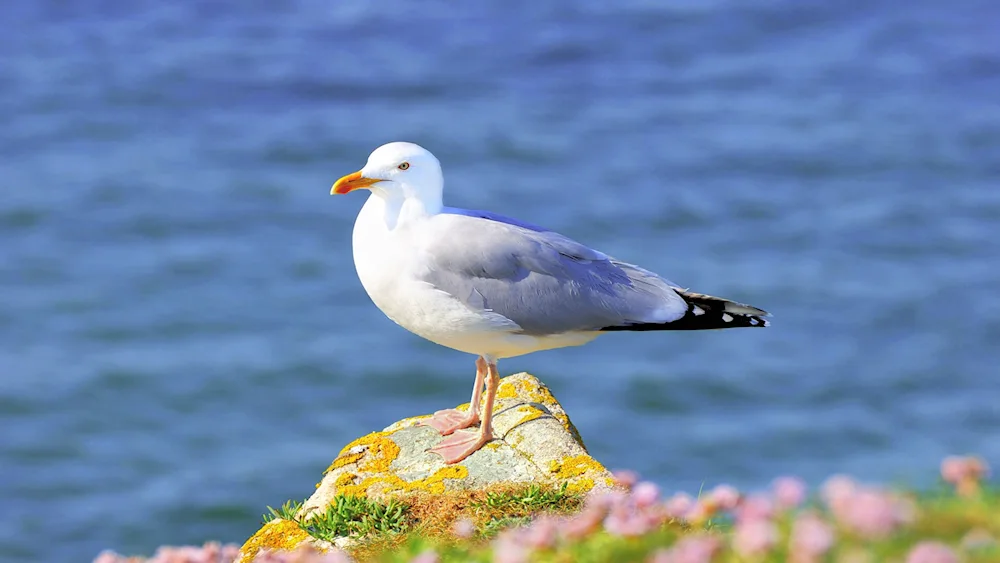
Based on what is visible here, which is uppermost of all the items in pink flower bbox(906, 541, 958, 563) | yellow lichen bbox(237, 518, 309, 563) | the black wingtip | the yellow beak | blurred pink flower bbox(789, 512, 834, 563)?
the yellow beak

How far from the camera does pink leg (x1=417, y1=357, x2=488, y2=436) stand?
7.61m

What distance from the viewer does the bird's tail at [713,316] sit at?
7.61 meters

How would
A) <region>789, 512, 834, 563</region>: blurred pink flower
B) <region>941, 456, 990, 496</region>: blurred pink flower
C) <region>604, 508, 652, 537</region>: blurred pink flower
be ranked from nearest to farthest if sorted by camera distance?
→ <region>789, 512, 834, 563</region>: blurred pink flower, <region>604, 508, 652, 537</region>: blurred pink flower, <region>941, 456, 990, 496</region>: blurred pink flower

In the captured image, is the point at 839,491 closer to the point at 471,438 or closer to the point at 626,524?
the point at 626,524

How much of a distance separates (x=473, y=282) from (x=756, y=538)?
3852 mm

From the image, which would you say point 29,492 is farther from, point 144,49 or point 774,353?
point 144,49

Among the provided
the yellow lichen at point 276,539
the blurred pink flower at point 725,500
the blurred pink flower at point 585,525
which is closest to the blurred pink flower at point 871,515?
the blurred pink flower at point 725,500

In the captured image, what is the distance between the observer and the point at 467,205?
798 inches

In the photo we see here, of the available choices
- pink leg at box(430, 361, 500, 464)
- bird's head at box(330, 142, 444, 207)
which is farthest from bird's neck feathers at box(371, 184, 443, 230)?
pink leg at box(430, 361, 500, 464)

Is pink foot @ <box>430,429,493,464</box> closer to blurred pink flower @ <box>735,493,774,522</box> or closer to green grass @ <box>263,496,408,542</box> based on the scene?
green grass @ <box>263,496,408,542</box>

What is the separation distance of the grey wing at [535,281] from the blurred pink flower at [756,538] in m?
3.68

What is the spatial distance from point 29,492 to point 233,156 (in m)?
8.33

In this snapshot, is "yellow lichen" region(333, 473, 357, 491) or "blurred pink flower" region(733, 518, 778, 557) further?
"yellow lichen" region(333, 473, 357, 491)

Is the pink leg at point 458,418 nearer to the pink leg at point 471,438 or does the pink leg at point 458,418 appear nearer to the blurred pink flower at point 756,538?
the pink leg at point 471,438
